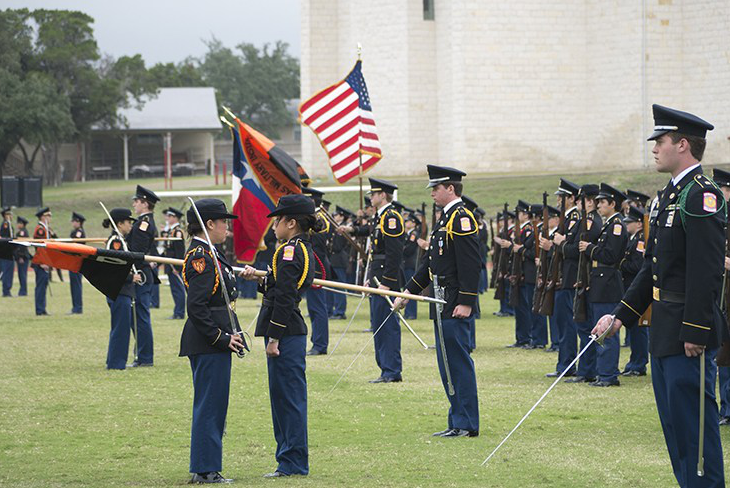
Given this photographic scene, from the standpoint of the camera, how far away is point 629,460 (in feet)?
25.9

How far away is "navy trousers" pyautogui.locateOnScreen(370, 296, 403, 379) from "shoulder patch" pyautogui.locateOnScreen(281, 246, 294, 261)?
14.1ft

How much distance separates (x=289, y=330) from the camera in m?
7.55

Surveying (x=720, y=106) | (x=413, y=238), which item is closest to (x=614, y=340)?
(x=413, y=238)

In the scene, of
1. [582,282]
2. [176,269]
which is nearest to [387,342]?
[582,282]

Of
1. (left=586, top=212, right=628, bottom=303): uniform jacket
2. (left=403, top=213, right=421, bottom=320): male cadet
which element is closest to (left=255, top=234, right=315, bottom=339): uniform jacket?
(left=586, top=212, right=628, bottom=303): uniform jacket

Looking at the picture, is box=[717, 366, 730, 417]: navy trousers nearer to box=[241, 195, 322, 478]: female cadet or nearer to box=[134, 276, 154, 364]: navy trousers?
box=[241, 195, 322, 478]: female cadet

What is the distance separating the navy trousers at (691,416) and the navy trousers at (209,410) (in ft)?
9.78

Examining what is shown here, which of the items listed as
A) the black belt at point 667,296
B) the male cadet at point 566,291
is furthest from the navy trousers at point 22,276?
the black belt at point 667,296

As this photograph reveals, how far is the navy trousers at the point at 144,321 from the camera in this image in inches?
523

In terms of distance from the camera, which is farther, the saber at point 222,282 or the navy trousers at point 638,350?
the navy trousers at point 638,350

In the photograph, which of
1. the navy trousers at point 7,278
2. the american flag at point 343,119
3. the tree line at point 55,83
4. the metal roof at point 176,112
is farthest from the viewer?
the metal roof at point 176,112

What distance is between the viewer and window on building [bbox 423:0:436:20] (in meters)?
40.7

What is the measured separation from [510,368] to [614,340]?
1870mm

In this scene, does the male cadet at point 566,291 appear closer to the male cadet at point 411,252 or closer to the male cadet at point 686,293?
the male cadet at point 686,293
